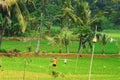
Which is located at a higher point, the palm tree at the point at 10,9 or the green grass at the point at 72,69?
the palm tree at the point at 10,9

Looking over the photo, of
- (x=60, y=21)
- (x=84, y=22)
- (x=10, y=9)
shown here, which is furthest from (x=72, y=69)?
(x=60, y=21)

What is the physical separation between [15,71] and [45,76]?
8.07 ft

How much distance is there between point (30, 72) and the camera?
83.7 ft

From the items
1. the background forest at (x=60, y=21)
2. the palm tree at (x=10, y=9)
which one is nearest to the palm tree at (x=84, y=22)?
the background forest at (x=60, y=21)

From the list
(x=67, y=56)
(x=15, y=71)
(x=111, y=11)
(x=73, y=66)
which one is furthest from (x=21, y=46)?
(x=111, y=11)

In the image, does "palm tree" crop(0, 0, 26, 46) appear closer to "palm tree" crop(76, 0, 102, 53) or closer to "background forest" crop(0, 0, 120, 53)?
"background forest" crop(0, 0, 120, 53)

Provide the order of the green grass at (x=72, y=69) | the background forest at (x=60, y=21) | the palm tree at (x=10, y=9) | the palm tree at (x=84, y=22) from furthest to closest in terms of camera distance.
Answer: the palm tree at (x=84, y=22) < the background forest at (x=60, y=21) < the palm tree at (x=10, y=9) < the green grass at (x=72, y=69)

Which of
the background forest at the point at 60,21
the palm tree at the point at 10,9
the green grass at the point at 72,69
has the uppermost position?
the palm tree at the point at 10,9

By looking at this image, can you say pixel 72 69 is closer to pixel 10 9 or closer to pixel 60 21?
pixel 10 9

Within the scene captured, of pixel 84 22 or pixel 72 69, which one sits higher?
pixel 84 22

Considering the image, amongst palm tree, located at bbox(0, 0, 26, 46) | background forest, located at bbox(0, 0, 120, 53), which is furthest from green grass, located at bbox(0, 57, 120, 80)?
palm tree, located at bbox(0, 0, 26, 46)

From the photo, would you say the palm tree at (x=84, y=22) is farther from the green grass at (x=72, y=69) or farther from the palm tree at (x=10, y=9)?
the palm tree at (x=10, y=9)

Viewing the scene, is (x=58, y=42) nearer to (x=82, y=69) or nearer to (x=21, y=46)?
(x=21, y=46)

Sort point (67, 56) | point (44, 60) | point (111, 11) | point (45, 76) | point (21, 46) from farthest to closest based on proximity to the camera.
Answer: point (111, 11)
point (21, 46)
point (67, 56)
point (44, 60)
point (45, 76)
